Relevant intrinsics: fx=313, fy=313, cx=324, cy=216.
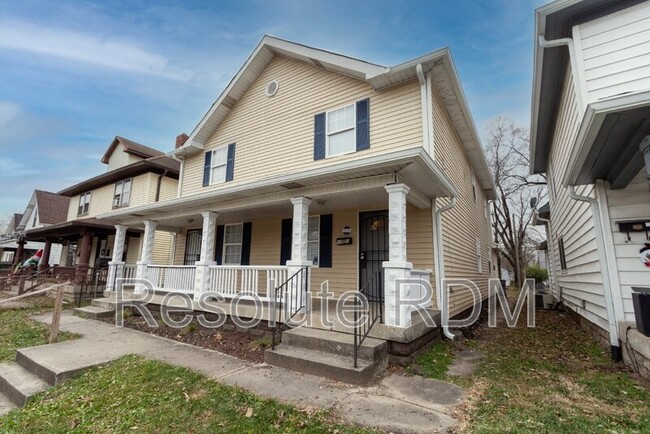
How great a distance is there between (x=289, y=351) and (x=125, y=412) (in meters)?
2.11

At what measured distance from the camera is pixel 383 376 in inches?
168

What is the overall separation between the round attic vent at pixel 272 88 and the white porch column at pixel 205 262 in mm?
4250

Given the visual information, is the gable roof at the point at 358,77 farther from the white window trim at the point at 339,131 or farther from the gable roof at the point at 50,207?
the gable roof at the point at 50,207

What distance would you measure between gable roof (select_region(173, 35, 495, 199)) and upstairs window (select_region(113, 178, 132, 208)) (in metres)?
6.18

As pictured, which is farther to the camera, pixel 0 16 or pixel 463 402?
pixel 0 16

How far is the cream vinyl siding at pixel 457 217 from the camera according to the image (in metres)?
7.41

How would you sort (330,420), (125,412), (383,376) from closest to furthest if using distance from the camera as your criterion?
(330,420)
(125,412)
(383,376)

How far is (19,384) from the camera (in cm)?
435

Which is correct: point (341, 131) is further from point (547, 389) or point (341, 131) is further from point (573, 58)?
point (547, 389)

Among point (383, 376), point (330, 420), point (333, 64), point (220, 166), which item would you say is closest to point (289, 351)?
point (383, 376)

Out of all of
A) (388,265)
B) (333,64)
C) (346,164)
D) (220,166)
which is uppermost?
(333,64)

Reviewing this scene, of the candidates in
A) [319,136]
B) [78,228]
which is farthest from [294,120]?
[78,228]

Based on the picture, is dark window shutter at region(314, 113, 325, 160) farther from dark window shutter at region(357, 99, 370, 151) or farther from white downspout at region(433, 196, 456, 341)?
white downspout at region(433, 196, 456, 341)

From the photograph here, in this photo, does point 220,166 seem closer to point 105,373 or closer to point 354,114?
point 354,114
